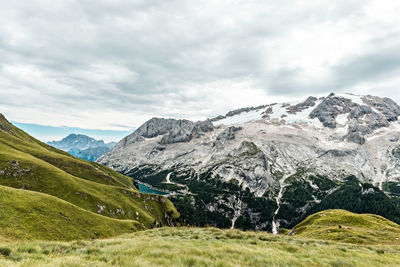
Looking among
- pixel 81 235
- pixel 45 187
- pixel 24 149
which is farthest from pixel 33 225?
pixel 24 149

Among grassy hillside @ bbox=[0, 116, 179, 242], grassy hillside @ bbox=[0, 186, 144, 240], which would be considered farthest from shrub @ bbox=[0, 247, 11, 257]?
grassy hillside @ bbox=[0, 116, 179, 242]

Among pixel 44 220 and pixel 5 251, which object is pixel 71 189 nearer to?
pixel 44 220

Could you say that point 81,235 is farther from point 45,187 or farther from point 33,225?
point 45,187

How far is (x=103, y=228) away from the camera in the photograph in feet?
177

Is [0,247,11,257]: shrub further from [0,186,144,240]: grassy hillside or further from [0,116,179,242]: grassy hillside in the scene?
[0,116,179,242]: grassy hillside

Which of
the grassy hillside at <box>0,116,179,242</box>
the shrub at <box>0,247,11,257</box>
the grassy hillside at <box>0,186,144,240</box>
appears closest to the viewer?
the shrub at <box>0,247,11,257</box>

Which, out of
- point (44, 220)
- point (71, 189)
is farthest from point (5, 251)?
point (71, 189)

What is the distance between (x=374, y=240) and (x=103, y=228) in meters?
57.6

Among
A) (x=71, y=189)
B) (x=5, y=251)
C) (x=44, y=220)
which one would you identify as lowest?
(x=71, y=189)

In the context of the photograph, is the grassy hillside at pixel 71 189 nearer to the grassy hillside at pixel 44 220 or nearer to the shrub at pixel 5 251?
the grassy hillside at pixel 44 220

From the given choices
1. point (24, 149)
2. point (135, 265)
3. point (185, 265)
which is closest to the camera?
point (135, 265)

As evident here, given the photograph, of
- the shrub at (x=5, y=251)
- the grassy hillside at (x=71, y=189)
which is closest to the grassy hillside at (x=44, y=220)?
the grassy hillside at (x=71, y=189)

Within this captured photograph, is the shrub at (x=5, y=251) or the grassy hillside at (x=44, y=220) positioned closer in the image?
the shrub at (x=5, y=251)

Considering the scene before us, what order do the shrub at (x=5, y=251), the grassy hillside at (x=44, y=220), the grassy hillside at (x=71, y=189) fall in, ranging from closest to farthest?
1. the shrub at (x=5, y=251)
2. the grassy hillside at (x=44, y=220)
3. the grassy hillside at (x=71, y=189)
